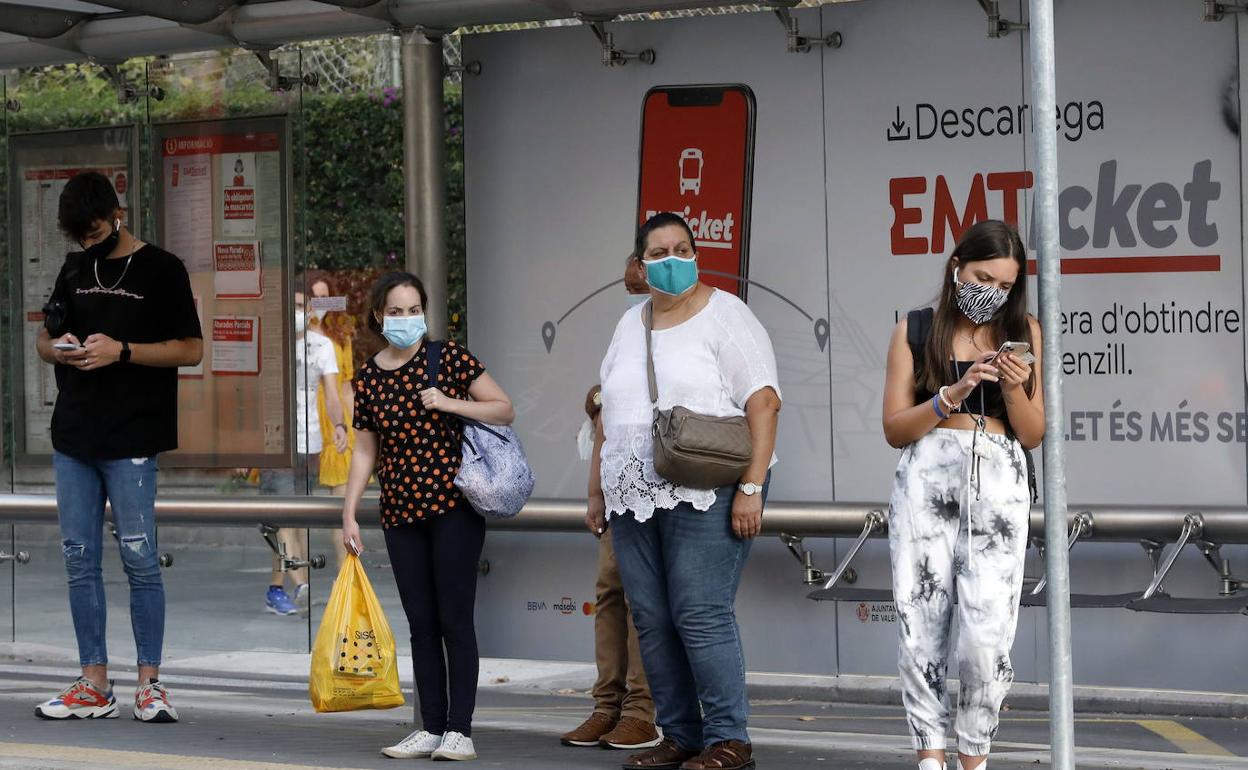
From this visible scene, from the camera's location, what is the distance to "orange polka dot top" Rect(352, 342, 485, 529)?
237 inches

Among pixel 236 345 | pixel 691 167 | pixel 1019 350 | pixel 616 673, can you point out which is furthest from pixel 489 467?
pixel 236 345

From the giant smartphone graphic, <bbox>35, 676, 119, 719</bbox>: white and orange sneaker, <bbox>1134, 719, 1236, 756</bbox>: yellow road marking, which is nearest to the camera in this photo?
<bbox>1134, 719, 1236, 756</bbox>: yellow road marking

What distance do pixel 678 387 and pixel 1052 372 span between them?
183cm

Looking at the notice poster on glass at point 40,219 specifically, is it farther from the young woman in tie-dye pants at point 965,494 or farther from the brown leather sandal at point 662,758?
the young woman in tie-dye pants at point 965,494

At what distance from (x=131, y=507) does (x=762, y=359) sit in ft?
8.35

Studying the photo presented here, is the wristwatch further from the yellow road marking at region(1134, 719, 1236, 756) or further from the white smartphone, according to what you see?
the yellow road marking at region(1134, 719, 1236, 756)

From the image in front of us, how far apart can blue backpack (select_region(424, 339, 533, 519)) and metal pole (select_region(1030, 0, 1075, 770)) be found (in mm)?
2398

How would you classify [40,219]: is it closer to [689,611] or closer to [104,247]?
[104,247]

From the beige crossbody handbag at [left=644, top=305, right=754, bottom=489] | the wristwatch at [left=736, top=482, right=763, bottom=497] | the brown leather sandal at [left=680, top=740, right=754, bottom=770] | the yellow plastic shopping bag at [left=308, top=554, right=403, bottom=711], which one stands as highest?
the beige crossbody handbag at [left=644, top=305, right=754, bottom=489]

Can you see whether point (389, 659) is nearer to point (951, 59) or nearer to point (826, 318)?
point (826, 318)

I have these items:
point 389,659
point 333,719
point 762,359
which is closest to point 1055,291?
point 762,359

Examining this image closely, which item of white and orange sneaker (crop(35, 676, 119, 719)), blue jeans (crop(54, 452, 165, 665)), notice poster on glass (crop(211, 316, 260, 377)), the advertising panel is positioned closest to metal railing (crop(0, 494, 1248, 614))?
the advertising panel

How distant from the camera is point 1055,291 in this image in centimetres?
395

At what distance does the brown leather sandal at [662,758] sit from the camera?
5863 millimetres
